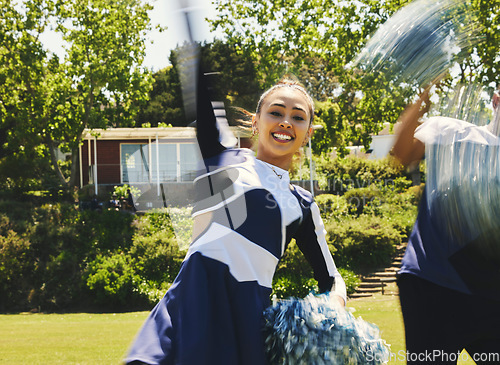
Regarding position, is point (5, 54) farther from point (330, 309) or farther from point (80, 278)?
point (330, 309)

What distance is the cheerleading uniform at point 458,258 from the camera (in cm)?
262

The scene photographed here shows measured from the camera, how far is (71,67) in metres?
22.7

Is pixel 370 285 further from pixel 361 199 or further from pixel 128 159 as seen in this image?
pixel 128 159

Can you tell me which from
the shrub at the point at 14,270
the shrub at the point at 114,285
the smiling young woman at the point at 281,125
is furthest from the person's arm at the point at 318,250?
the shrub at the point at 14,270

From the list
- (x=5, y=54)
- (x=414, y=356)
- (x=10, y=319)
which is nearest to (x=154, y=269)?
(x=10, y=319)

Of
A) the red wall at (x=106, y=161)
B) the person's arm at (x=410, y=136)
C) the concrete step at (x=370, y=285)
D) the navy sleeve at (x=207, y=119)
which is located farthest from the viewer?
the red wall at (x=106, y=161)

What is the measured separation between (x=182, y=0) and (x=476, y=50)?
1.52 metres

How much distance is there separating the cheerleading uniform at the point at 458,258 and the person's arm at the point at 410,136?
133 mm

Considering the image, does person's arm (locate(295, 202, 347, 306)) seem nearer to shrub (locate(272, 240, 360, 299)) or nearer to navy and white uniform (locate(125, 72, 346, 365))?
navy and white uniform (locate(125, 72, 346, 365))

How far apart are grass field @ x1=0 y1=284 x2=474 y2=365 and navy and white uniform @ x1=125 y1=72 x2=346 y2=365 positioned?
4331mm

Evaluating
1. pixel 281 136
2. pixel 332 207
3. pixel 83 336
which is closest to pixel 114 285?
pixel 83 336

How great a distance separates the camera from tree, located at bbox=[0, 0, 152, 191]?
2269cm

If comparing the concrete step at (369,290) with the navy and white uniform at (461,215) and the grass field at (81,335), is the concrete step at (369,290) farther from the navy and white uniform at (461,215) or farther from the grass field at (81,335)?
the navy and white uniform at (461,215)

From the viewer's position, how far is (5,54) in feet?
75.2
